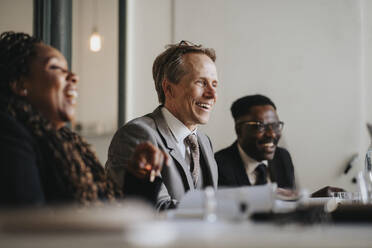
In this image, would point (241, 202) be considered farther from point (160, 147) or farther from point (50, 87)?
point (160, 147)

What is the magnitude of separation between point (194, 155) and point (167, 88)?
17.6 inches

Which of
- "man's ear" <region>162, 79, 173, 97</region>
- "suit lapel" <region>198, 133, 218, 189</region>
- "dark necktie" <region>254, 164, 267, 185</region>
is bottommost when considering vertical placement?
"dark necktie" <region>254, 164, 267, 185</region>

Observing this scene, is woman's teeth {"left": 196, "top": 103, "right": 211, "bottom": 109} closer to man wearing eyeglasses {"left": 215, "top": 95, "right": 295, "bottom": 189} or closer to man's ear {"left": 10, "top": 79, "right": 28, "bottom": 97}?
Result: man wearing eyeglasses {"left": 215, "top": 95, "right": 295, "bottom": 189}

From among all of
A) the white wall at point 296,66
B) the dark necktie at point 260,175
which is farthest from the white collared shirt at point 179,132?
the white wall at point 296,66

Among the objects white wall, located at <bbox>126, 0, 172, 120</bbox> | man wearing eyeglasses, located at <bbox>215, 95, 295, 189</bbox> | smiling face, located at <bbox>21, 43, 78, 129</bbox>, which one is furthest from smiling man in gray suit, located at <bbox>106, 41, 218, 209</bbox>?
white wall, located at <bbox>126, 0, 172, 120</bbox>

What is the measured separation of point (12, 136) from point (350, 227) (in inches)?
35.5

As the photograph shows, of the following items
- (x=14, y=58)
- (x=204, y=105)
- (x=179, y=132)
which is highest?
(x=14, y=58)

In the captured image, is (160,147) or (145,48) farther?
(145,48)

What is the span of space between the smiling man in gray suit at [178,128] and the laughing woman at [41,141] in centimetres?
51

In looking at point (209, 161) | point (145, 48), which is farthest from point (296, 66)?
point (209, 161)

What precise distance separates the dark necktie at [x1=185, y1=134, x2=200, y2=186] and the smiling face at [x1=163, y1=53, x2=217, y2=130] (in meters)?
0.11

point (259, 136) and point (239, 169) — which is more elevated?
point (259, 136)

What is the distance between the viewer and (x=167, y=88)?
290 centimetres

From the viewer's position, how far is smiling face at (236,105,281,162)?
2.84 m
